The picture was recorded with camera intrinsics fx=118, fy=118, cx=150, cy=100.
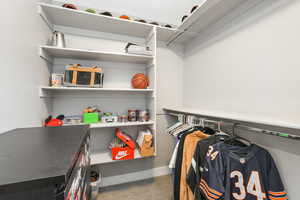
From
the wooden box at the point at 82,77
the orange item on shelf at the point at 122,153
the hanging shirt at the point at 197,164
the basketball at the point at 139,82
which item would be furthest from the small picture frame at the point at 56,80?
the hanging shirt at the point at 197,164

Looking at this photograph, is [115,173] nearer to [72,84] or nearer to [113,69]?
[72,84]

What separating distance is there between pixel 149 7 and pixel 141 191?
2.53m

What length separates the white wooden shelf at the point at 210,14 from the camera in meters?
1.14

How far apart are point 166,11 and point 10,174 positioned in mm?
2194

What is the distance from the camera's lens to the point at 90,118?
145 cm

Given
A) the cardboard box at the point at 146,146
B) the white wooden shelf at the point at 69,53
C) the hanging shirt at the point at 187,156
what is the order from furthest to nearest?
the cardboard box at the point at 146,146
the white wooden shelf at the point at 69,53
the hanging shirt at the point at 187,156

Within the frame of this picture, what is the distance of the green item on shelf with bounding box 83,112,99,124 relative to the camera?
4.73 feet

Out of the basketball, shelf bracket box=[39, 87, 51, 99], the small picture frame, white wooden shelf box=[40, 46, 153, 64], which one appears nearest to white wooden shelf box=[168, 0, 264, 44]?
white wooden shelf box=[40, 46, 153, 64]

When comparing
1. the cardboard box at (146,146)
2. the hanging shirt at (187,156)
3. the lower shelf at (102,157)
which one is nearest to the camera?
the hanging shirt at (187,156)

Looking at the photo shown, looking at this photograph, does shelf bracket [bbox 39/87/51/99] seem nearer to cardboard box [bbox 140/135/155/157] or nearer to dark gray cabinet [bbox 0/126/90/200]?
dark gray cabinet [bbox 0/126/90/200]

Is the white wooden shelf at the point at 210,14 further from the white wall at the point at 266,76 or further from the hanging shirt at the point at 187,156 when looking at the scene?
the hanging shirt at the point at 187,156

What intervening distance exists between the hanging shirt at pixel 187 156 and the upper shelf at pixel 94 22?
143 cm

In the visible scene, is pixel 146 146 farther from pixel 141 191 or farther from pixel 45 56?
pixel 45 56

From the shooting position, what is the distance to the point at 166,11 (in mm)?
1771
